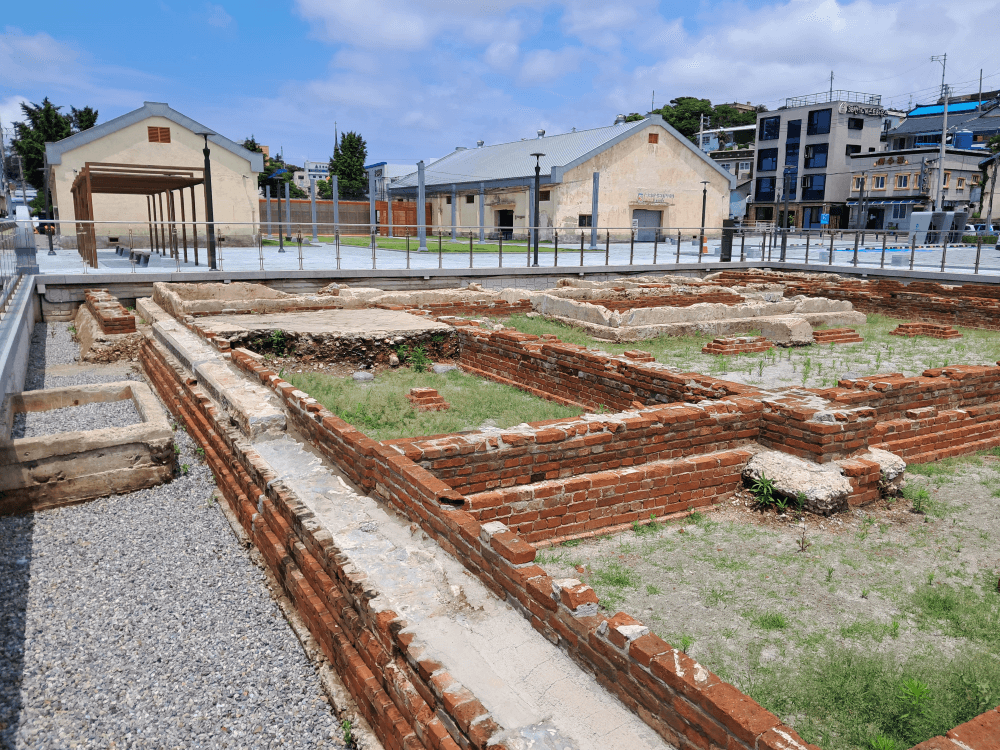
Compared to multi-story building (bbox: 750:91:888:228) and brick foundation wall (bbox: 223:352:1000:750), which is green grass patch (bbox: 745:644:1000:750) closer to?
brick foundation wall (bbox: 223:352:1000:750)

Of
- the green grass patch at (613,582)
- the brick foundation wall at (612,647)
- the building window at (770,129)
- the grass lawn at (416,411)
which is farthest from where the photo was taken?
the building window at (770,129)

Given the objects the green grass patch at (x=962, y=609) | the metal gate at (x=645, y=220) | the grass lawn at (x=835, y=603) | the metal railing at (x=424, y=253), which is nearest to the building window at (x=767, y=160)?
the metal gate at (x=645, y=220)

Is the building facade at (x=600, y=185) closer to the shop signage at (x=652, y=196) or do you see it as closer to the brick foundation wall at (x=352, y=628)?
the shop signage at (x=652, y=196)

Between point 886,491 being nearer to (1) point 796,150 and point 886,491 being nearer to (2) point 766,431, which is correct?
(2) point 766,431

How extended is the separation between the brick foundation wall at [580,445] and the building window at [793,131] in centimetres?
5790

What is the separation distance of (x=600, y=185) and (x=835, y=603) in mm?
34422

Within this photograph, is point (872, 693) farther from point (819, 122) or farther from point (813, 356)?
point (819, 122)

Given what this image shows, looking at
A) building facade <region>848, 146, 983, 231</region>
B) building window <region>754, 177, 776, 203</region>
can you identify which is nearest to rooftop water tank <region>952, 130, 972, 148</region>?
building facade <region>848, 146, 983, 231</region>

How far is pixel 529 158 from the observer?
39.5 meters

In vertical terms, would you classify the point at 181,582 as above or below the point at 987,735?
below

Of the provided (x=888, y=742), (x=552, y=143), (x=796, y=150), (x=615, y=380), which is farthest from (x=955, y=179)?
(x=888, y=742)

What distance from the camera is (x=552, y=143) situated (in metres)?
41.7

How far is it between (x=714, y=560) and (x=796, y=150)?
2351 inches

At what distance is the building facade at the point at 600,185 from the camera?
35.8m
